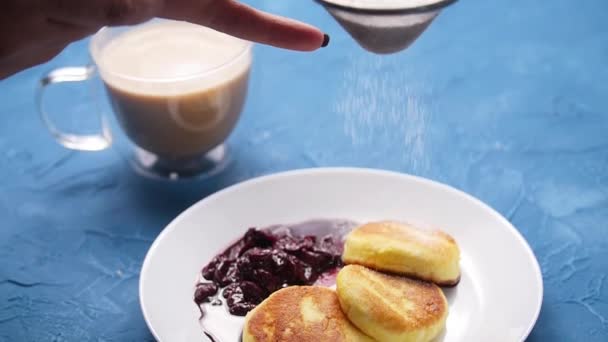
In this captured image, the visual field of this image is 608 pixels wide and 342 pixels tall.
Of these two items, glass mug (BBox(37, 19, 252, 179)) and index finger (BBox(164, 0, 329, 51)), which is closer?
index finger (BBox(164, 0, 329, 51))

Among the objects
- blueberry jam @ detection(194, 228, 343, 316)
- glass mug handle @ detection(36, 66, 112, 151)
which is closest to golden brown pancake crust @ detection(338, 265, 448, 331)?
blueberry jam @ detection(194, 228, 343, 316)

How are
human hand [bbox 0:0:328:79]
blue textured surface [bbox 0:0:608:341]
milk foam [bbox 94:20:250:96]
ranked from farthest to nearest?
milk foam [bbox 94:20:250:96]
blue textured surface [bbox 0:0:608:341]
human hand [bbox 0:0:328:79]

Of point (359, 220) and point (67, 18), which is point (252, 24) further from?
point (359, 220)

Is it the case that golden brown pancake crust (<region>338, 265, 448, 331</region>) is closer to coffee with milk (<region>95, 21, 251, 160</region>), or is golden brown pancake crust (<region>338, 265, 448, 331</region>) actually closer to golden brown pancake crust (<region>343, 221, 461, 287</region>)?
golden brown pancake crust (<region>343, 221, 461, 287</region>)

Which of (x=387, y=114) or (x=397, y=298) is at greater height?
(x=397, y=298)

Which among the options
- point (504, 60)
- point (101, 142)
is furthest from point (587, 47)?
point (101, 142)

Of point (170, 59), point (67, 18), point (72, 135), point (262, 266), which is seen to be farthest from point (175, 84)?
point (67, 18)

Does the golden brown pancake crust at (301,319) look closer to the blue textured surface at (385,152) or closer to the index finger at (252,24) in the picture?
the blue textured surface at (385,152)
